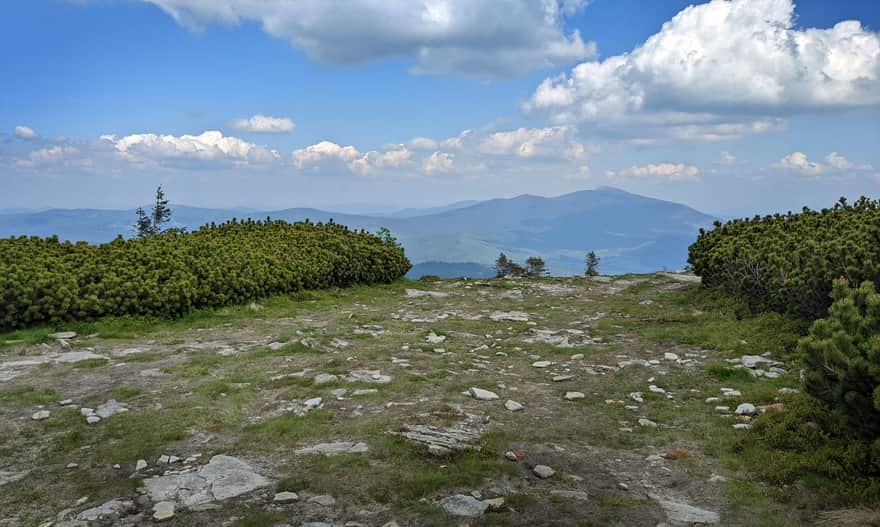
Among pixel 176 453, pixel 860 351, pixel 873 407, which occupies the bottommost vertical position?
pixel 176 453

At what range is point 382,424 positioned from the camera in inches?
263

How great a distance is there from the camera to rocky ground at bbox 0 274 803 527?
484cm

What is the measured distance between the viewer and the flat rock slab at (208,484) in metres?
4.98

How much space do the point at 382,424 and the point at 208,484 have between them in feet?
6.75

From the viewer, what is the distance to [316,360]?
9766 millimetres

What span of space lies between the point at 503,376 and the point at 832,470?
4.62m

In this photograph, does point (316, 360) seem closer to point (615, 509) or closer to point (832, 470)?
point (615, 509)

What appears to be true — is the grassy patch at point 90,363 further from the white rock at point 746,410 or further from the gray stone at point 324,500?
the white rock at point 746,410

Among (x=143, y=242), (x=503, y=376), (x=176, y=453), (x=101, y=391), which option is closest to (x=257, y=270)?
(x=143, y=242)

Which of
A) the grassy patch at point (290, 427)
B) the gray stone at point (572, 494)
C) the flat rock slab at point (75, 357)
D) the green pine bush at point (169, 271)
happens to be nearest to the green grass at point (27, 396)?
the flat rock slab at point (75, 357)

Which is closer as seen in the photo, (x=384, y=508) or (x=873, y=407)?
(x=384, y=508)

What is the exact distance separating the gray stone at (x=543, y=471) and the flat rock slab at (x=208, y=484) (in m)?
2.52

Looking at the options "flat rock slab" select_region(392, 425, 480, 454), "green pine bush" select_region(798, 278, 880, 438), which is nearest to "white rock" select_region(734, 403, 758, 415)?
"green pine bush" select_region(798, 278, 880, 438)

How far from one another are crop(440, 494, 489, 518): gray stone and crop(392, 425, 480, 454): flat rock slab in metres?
1.00
